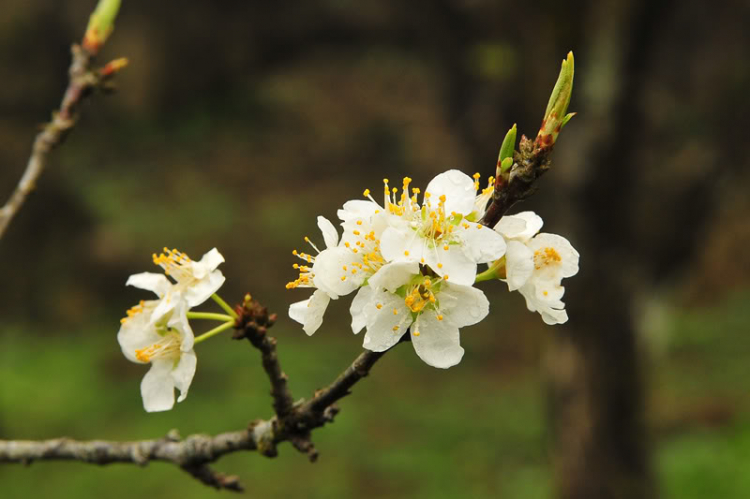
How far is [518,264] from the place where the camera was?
1026 mm

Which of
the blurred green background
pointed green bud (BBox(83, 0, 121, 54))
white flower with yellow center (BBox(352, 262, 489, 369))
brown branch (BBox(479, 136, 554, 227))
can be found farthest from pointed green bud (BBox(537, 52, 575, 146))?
the blurred green background

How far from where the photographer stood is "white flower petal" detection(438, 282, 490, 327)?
1040 mm

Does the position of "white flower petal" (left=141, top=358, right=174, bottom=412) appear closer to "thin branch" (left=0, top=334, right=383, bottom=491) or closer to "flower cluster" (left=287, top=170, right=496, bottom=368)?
"thin branch" (left=0, top=334, right=383, bottom=491)

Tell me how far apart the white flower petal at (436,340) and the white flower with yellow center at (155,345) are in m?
0.37

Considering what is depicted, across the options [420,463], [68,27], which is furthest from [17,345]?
[68,27]

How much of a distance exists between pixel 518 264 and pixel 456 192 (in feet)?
0.47

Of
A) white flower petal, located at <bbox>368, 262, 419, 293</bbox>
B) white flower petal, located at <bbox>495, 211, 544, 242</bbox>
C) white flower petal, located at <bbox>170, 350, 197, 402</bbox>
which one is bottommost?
white flower petal, located at <bbox>170, 350, 197, 402</bbox>

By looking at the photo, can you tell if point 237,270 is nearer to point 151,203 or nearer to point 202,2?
point 151,203

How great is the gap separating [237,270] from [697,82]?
4.35 m

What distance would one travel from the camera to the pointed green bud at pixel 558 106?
3.09 feet

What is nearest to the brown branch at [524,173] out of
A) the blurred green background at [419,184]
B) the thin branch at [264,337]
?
the thin branch at [264,337]

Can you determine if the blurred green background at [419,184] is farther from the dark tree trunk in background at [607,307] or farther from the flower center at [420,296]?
the flower center at [420,296]

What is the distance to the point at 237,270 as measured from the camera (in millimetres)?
7145

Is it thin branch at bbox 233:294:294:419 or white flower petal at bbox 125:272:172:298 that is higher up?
white flower petal at bbox 125:272:172:298
